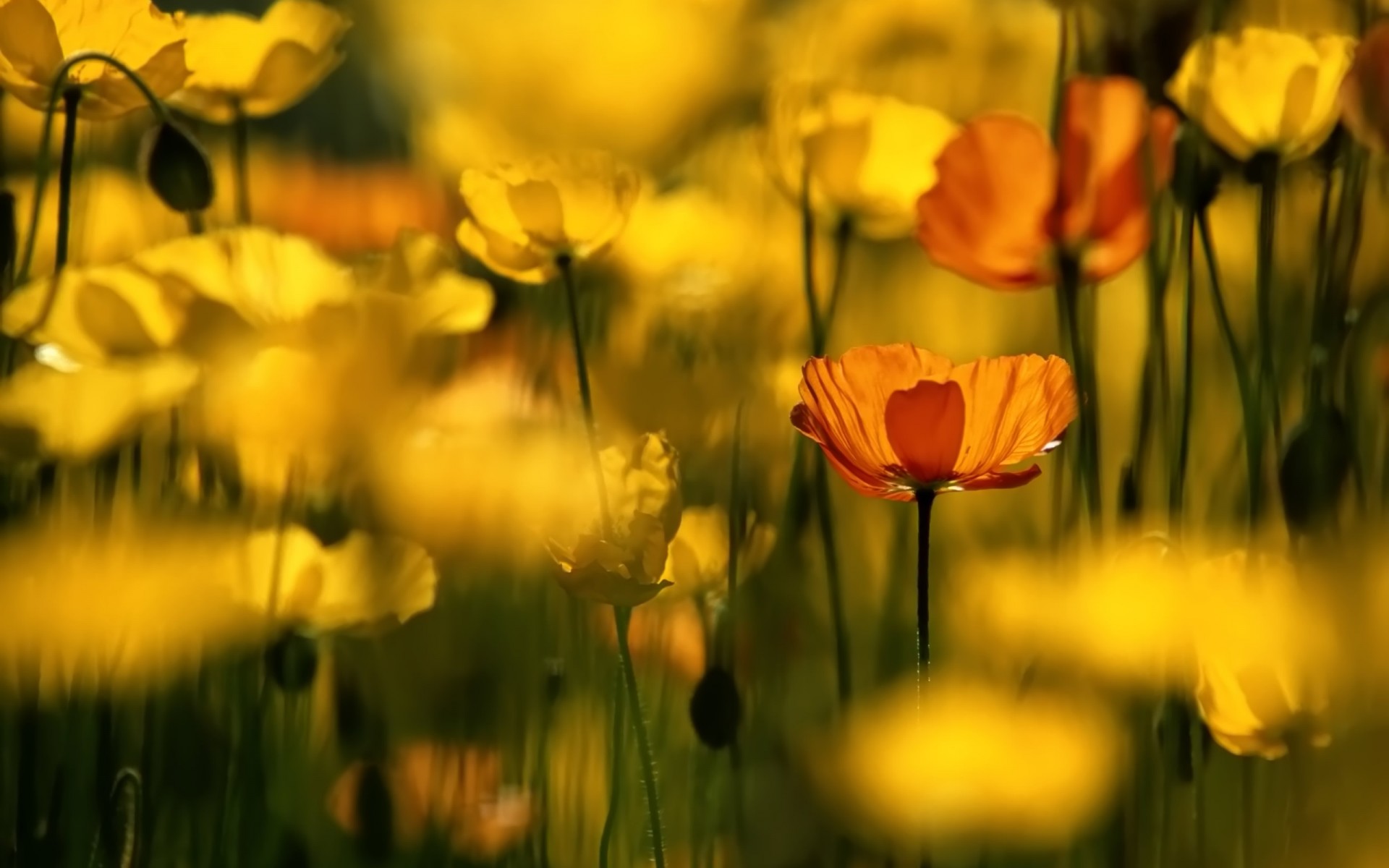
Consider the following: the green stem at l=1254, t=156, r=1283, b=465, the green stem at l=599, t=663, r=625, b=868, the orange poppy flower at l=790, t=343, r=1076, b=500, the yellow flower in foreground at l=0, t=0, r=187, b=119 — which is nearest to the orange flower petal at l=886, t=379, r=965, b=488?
the orange poppy flower at l=790, t=343, r=1076, b=500

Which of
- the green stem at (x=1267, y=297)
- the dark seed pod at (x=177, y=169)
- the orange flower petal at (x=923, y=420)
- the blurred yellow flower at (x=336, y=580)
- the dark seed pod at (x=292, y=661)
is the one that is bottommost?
the dark seed pod at (x=292, y=661)

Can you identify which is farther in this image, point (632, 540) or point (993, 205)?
point (993, 205)

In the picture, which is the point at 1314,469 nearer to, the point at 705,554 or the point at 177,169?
the point at 705,554

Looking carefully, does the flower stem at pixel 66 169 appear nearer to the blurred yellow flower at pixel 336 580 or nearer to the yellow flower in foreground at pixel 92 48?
the yellow flower in foreground at pixel 92 48

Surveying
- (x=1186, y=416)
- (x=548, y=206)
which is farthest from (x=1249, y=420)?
(x=548, y=206)

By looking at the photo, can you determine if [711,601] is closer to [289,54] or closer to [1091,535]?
[1091,535]

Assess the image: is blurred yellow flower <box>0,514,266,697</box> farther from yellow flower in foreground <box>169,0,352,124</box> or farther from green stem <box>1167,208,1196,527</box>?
green stem <box>1167,208,1196,527</box>

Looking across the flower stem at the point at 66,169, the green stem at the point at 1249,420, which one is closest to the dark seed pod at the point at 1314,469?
the green stem at the point at 1249,420
